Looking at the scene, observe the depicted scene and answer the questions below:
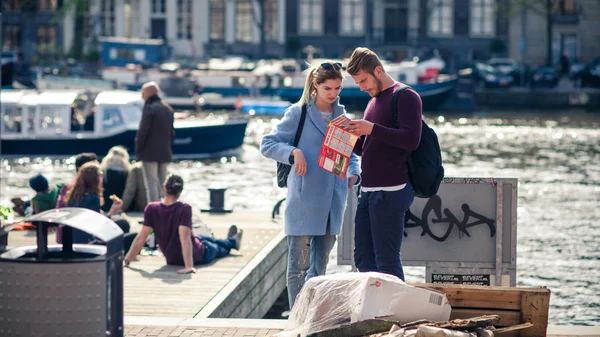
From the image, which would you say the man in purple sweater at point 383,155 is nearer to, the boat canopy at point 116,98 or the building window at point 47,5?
the boat canopy at point 116,98

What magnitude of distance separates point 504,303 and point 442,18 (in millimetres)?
63148

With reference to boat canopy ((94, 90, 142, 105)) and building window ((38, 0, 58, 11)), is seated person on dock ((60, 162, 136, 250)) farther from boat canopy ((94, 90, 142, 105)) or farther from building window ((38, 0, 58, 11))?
building window ((38, 0, 58, 11))

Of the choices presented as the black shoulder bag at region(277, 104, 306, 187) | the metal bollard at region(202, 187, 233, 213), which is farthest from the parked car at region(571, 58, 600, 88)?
the black shoulder bag at region(277, 104, 306, 187)

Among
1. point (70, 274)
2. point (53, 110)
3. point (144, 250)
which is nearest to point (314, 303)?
point (70, 274)

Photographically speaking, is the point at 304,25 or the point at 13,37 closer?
the point at 304,25

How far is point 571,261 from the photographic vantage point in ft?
50.9

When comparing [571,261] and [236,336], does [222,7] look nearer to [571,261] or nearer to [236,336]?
[571,261]

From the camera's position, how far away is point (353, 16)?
7050 cm

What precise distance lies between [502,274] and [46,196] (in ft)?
21.5

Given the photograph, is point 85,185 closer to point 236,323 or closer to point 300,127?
point 236,323

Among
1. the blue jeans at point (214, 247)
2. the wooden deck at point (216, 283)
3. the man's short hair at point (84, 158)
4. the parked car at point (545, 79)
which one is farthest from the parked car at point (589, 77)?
the blue jeans at point (214, 247)

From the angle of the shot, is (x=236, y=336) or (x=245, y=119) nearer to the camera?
(x=236, y=336)

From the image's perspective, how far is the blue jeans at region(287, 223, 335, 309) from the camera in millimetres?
7602

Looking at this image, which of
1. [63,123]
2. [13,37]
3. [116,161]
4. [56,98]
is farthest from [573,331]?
[13,37]
